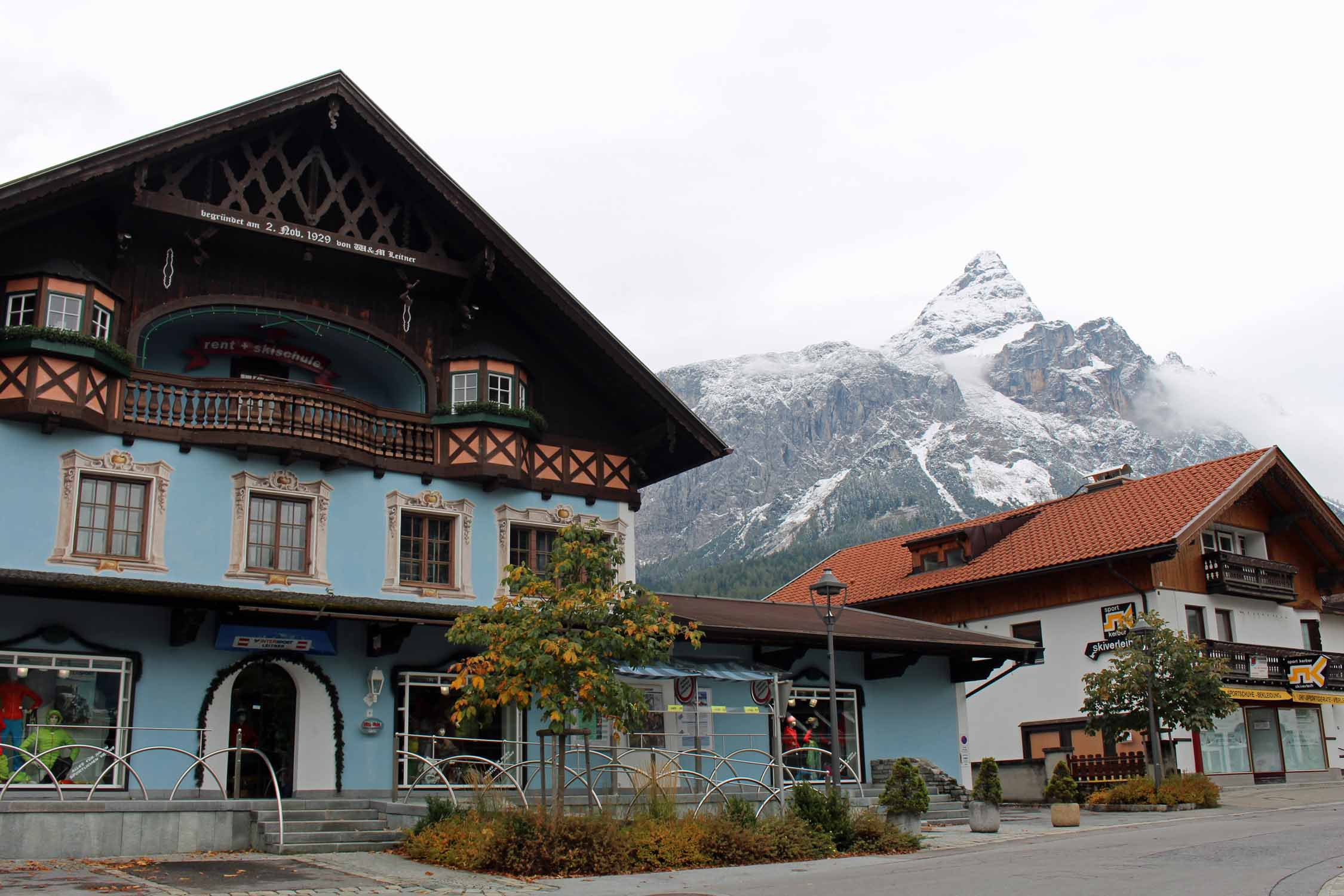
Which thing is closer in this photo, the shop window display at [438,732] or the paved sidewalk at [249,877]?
the paved sidewalk at [249,877]

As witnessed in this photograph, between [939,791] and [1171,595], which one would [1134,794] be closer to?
[939,791]

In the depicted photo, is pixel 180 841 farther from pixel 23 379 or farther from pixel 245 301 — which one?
pixel 245 301

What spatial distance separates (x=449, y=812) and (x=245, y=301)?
1055cm

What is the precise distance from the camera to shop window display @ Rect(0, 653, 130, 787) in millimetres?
18859

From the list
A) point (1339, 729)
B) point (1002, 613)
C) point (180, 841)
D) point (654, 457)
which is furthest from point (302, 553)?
point (1339, 729)

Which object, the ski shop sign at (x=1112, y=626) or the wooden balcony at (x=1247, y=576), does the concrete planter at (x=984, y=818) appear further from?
the wooden balcony at (x=1247, y=576)

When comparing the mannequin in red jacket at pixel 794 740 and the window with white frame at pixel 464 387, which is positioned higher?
the window with white frame at pixel 464 387

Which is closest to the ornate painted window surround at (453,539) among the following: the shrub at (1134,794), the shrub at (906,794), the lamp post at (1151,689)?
the shrub at (906,794)

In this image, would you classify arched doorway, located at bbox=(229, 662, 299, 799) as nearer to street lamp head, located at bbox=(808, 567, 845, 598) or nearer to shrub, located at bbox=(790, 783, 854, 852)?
shrub, located at bbox=(790, 783, 854, 852)

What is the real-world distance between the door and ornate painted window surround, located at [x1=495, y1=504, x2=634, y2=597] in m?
21.8

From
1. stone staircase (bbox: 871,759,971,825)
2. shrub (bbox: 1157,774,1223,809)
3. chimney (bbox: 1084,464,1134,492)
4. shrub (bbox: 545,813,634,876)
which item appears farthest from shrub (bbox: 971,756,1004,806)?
chimney (bbox: 1084,464,1134,492)

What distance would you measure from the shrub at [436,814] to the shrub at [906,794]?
7039 mm

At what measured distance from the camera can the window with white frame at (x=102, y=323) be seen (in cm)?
2078

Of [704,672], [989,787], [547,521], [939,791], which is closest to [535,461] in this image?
[547,521]
